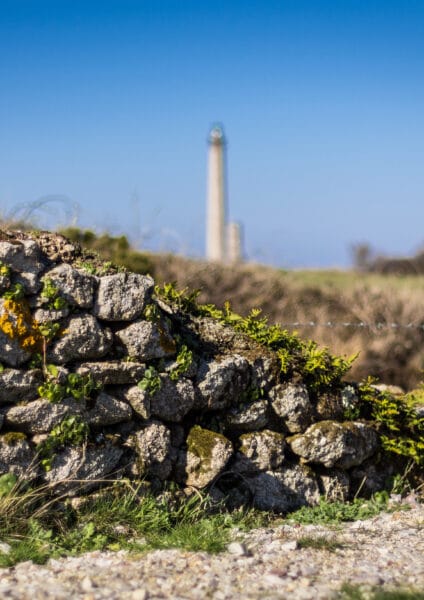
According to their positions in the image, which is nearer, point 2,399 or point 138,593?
point 138,593

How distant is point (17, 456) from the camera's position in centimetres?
501

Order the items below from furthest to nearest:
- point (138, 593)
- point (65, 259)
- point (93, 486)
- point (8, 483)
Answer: point (65, 259) → point (93, 486) → point (8, 483) → point (138, 593)

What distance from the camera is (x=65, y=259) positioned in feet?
18.9

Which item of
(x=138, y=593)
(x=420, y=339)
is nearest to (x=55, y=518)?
(x=138, y=593)

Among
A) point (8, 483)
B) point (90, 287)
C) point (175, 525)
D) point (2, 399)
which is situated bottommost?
point (175, 525)

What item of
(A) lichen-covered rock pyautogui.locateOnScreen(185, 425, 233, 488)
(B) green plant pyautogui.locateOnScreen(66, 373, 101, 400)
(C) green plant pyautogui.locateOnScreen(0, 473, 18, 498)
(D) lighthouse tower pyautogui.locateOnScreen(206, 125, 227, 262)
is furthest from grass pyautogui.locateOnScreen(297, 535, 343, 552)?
(D) lighthouse tower pyautogui.locateOnScreen(206, 125, 227, 262)

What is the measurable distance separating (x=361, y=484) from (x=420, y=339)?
694cm

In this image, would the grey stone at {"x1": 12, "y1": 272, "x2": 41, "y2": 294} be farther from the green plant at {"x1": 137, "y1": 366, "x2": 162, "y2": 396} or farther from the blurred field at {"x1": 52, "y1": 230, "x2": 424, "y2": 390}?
the blurred field at {"x1": 52, "y1": 230, "x2": 424, "y2": 390}

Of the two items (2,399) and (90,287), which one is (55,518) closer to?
(2,399)

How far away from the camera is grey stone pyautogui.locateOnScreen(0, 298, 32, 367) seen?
5.06 m

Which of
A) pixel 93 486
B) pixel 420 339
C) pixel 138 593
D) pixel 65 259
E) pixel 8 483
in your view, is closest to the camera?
pixel 138 593

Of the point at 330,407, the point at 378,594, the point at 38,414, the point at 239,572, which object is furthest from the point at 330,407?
the point at 378,594

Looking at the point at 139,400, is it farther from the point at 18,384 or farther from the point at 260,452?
Result: the point at 260,452

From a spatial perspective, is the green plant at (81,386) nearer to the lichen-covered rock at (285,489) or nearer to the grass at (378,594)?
the lichen-covered rock at (285,489)
